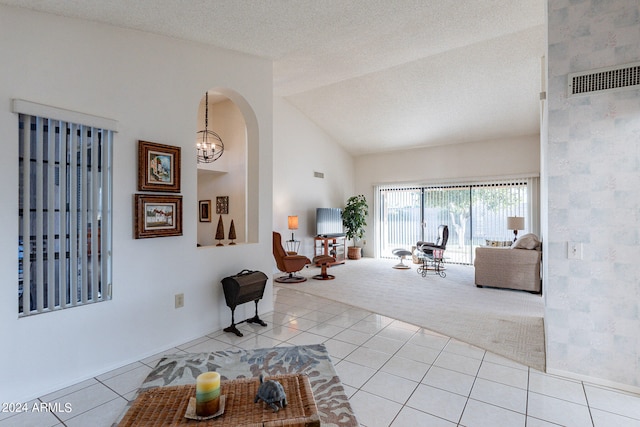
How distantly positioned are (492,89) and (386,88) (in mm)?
1836

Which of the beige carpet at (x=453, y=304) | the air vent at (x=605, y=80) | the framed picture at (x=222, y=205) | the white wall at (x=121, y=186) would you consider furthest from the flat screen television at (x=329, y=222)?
the air vent at (x=605, y=80)

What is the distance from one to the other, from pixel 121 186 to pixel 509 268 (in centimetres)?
551

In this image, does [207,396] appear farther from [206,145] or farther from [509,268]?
[509,268]

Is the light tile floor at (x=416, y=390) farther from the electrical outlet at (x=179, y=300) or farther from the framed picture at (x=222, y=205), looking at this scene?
the framed picture at (x=222, y=205)

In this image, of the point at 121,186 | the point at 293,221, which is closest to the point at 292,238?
the point at 293,221

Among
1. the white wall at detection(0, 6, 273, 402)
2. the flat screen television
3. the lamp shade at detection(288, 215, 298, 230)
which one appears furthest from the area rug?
the flat screen television

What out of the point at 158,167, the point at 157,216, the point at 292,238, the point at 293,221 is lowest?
the point at 292,238

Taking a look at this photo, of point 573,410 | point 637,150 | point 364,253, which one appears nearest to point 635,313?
point 573,410

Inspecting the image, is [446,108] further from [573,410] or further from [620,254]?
[573,410]

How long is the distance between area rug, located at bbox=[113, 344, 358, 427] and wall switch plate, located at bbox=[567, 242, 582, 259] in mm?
1968

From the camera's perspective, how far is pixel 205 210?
6973 mm

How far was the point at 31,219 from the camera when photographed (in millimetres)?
2197

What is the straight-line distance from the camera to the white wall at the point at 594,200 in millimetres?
2217

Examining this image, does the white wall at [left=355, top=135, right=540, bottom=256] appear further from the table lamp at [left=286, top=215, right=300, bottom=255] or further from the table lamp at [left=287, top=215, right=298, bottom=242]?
the table lamp at [left=287, top=215, right=298, bottom=242]
